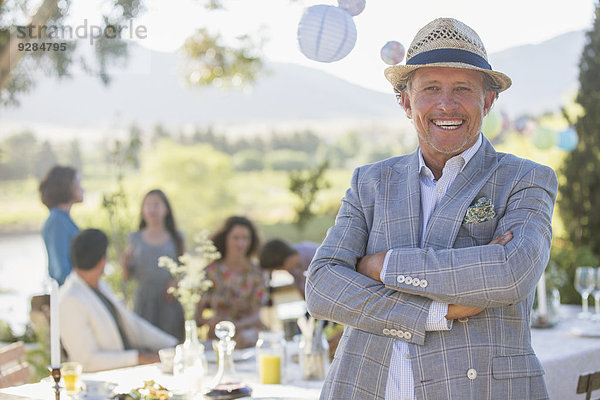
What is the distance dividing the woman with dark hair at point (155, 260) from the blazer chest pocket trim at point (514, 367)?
3782mm

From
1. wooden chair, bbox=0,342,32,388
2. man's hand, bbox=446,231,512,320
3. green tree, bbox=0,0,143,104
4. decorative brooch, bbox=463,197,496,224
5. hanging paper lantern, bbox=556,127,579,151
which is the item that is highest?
green tree, bbox=0,0,143,104

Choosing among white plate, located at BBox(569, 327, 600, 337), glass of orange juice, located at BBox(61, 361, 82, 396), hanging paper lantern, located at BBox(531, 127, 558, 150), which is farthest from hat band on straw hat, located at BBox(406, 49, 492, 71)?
hanging paper lantern, located at BBox(531, 127, 558, 150)

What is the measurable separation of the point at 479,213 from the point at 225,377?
1367mm

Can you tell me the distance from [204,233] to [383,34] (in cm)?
213

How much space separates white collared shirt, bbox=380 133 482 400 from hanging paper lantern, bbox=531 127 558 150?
5.21m

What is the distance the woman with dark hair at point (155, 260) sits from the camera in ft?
16.8

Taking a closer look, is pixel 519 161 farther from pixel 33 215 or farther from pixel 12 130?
pixel 33 215

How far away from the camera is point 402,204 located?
169 centimetres

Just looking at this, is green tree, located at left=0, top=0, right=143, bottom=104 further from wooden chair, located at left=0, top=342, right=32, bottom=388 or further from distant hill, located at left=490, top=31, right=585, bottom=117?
distant hill, located at left=490, top=31, right=585, bottom=117

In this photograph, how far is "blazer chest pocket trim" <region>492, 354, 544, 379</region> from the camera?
60.0 inches

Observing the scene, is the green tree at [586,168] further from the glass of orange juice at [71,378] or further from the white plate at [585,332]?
the glass of orange juice at [71,378]

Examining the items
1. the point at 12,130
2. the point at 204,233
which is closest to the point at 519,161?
→ the point at 204,233

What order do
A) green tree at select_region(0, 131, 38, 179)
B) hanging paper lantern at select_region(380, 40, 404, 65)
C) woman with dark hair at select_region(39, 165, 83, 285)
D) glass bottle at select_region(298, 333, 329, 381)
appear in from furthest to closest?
green tree at select_region(0, 131, 38, 179) < woman with dark hair at select_region(39, 165, 83, 285) < glass bottle at select_region(298, 333, 329, 381) < hanging paper lantern at select_region(380, 40, 404, 65)

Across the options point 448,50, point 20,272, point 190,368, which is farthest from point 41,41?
point 448,50
